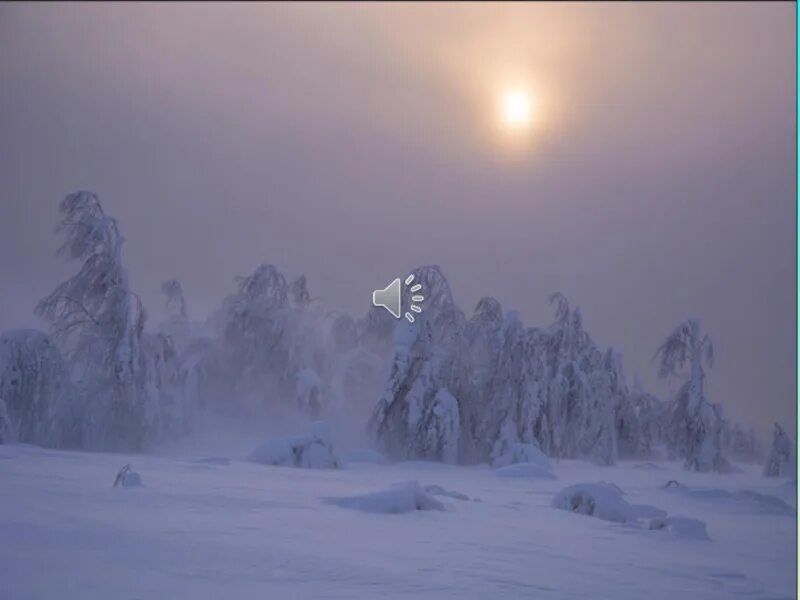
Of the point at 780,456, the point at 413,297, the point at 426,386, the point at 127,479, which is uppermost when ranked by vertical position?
the point at 413,297

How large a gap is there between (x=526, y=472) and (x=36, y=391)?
7.97 meters

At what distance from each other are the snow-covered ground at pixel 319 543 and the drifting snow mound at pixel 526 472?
232 centimetres

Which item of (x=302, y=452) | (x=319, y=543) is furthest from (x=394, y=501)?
(x=302, y=452)

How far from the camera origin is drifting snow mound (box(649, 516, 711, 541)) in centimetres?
731

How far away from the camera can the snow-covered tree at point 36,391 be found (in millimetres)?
11750

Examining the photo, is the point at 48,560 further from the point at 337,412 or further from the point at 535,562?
the point at 337,412

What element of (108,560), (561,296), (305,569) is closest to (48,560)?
(108,560)

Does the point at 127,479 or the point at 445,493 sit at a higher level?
the point at 127,479

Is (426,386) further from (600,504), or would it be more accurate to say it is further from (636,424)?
(600,504)

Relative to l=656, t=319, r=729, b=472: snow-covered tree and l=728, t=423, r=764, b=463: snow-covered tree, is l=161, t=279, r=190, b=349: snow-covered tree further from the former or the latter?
l=728, t=423, r=764, b=463: snow-covered tree

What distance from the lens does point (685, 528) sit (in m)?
7.35

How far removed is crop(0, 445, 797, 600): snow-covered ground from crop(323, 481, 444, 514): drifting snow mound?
3 centimetres

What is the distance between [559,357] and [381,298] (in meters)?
5.06

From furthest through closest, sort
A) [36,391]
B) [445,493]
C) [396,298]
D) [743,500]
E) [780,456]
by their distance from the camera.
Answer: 1. [396,298]
2. [780,456]
3. [36,391]
4. [743,500]
5. [445,493]
